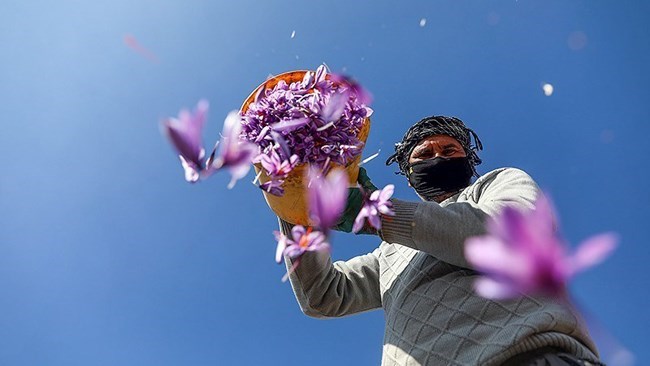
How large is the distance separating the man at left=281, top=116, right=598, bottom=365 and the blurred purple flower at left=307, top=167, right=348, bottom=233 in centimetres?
12

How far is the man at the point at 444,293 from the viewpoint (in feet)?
5.47

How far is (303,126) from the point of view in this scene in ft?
6.07

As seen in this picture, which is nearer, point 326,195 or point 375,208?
point 326,195

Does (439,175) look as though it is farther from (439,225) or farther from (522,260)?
(522,260)

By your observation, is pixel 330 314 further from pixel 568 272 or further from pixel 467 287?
pixel 568 272

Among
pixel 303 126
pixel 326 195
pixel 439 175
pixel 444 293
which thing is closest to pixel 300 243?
pixel 326 195

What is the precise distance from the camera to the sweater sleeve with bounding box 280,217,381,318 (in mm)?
2477

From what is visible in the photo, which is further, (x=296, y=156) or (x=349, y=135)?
(x=349, y=135)

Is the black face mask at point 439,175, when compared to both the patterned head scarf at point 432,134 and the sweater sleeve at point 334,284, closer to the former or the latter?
the patterned head scarf at point 432,134

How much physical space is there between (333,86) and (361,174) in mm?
364

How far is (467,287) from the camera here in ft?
6.20

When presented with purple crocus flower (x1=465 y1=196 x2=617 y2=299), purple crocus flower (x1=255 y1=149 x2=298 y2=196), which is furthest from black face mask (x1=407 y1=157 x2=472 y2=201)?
purple crocus flower (x1=465 y1=196 x2=617 y2=299)

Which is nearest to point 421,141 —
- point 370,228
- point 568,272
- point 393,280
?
point 393,280

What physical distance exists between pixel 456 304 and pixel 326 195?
699 millimetres
